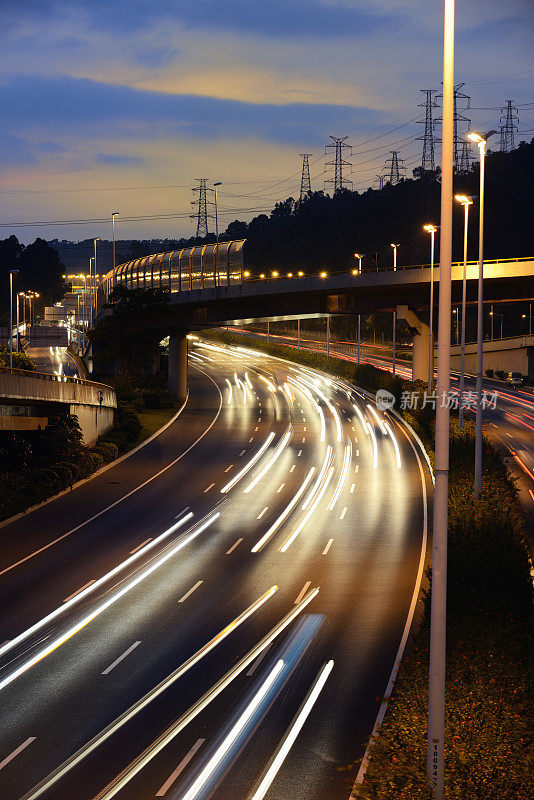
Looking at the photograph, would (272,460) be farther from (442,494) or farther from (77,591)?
(442,494)

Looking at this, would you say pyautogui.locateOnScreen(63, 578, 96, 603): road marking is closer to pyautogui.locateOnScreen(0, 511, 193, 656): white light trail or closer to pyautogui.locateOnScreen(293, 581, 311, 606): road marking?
pyautogui.locateOnScreen(0, 511, 193, 656): white light trail

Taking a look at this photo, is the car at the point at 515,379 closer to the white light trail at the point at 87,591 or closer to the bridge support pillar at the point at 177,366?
the bridge support pillar at the point at 177,366

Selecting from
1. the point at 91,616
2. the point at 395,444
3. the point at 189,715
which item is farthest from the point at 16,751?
the point at 395,444

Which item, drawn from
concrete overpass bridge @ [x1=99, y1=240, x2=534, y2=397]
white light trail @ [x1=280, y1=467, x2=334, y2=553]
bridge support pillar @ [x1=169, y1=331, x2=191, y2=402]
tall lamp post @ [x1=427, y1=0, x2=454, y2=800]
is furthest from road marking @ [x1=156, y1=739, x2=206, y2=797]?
bridge support pillar @ [x1=169, y1=331, x2=191, y2=402]

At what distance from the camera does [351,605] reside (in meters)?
28.4

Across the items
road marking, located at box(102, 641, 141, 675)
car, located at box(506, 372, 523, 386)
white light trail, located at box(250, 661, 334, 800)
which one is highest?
car, located at box(506, 372, 523, 386)

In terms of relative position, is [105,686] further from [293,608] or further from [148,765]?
[293,608]

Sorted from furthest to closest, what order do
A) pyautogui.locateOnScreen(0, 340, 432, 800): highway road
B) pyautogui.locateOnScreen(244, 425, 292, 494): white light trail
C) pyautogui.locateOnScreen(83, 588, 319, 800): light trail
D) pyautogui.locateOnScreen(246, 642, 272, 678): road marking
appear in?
pyautogui.locateOnScreen(244, 425, 292, 494): white light trail, pyautogui.locateOnScreen(246, 642, 272, 678): road marking, pyautogui.locateOnScreen(0, 340, 432, 800): highway road, pyautogui.locateOnScreen(83, 588, 319, 800): light trail

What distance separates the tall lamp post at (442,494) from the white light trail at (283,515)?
22265 millimetres

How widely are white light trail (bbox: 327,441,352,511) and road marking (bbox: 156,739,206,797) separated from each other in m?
26.9

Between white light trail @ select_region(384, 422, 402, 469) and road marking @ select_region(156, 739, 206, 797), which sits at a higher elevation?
road marking @ select_region(156, 739, 206, 797)

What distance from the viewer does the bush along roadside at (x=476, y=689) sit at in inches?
561

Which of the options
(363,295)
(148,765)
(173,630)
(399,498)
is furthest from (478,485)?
(363,295)

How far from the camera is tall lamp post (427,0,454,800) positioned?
13.6m
